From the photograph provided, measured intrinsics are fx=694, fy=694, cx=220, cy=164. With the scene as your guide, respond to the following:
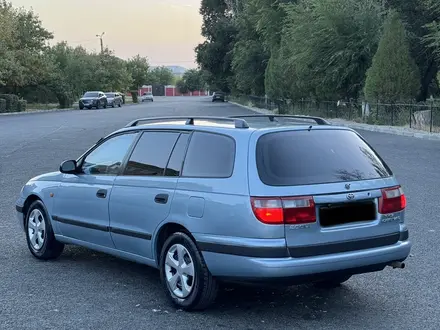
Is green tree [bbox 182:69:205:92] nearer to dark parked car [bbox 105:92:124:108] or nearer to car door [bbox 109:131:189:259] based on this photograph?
dark parked car [bbox 105:92:124:108]

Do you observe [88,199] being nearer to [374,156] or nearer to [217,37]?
[374,156]

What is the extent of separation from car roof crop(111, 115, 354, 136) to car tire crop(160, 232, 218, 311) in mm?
980

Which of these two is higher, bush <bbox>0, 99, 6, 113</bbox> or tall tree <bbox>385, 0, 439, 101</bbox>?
tall tree <bbox>385, 0, 439, 101</bbox>

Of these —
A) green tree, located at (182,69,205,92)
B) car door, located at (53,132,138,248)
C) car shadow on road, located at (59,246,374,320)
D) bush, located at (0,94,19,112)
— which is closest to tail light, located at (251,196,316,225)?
car shadow on road, located at (59,246,374,320)

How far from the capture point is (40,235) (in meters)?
7.77

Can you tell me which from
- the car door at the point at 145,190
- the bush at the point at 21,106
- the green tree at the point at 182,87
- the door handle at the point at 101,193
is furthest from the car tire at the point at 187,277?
the green tree at the point at 182,87

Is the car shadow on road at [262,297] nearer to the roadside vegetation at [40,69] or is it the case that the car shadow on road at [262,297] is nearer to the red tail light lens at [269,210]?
the red tail light lens at [269,210]

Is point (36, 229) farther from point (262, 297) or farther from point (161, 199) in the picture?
point (262, 297)

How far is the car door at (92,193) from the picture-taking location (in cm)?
678

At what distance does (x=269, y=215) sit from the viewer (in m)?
5.26

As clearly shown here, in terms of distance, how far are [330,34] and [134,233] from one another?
29.8 metres

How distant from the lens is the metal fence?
27.2 metres

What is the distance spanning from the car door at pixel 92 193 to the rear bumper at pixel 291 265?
1.57 meters

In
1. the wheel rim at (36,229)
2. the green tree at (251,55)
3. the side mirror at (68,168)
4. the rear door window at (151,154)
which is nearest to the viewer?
the rear door window at (151,154)
